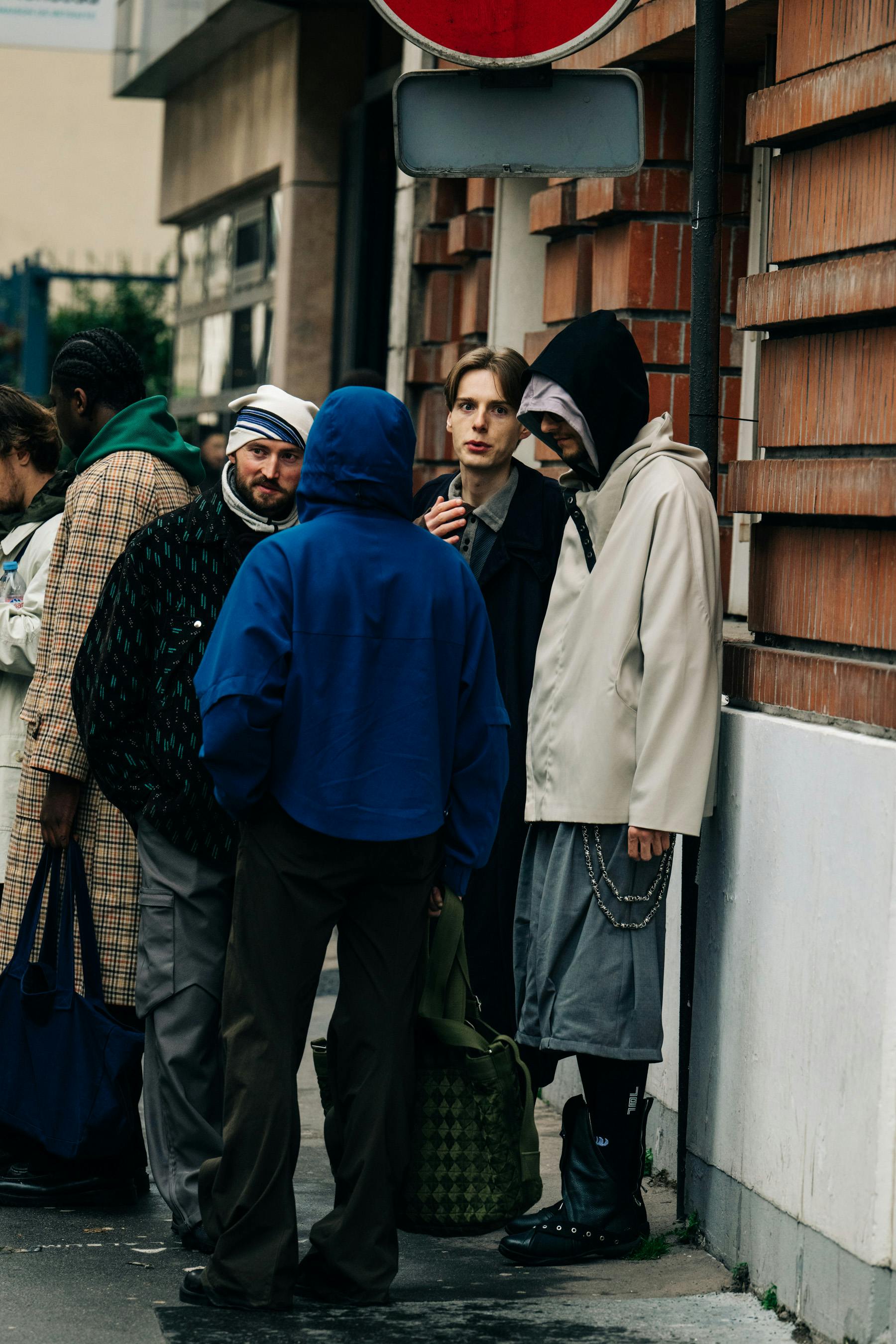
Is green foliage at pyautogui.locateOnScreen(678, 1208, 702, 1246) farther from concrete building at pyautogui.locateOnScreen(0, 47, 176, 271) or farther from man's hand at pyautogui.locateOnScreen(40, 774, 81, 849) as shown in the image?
concrete building at pyautogui.locateOnScreen(0, 47, 176, 271)

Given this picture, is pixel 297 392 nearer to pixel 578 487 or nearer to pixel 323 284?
pixel 323 284

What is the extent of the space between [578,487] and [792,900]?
113 cm

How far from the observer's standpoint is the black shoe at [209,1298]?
402 cm

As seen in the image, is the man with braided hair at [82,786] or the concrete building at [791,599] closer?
the concrete building at [791,599]

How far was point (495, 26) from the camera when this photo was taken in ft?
13.8

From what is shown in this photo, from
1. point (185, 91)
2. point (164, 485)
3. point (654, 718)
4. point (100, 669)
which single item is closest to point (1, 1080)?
point (100, 669)

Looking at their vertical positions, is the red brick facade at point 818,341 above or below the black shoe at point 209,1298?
above

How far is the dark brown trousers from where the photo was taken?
13.3ft

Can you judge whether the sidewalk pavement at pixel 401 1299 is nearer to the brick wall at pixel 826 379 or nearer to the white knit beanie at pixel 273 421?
the brick wall at pixel 826 379

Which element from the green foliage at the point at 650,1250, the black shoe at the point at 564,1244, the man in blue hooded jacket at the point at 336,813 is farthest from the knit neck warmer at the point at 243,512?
the green foliage at the point at 650,1250

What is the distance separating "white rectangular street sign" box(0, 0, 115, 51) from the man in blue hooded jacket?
924 centimetres

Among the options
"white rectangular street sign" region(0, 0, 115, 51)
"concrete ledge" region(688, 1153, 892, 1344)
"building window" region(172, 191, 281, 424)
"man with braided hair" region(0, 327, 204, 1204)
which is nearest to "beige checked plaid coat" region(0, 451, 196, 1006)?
"man with braided hair" region(0, 327, 204, 1204)

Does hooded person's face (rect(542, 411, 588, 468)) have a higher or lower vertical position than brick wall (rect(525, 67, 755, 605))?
lower

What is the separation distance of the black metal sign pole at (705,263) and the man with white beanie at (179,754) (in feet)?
2.94
